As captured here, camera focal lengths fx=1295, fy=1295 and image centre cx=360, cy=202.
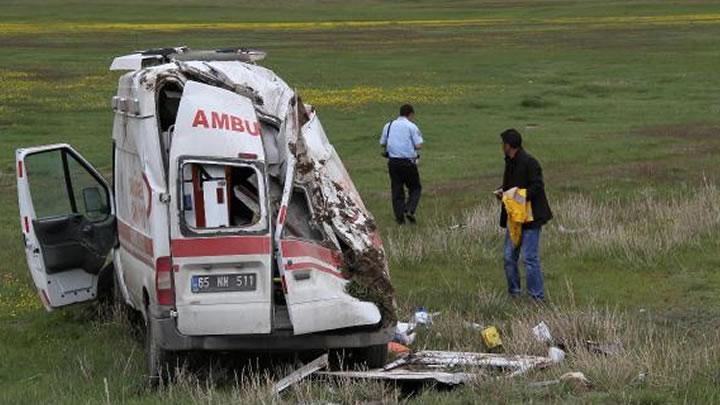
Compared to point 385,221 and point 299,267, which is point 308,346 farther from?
point 385,221

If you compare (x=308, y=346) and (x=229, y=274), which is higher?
(x=229, y=274)

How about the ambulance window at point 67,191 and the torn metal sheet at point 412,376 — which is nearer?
the torn metal sheet at point 412,376

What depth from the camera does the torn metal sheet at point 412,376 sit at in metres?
9.19

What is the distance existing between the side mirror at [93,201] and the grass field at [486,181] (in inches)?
46.4

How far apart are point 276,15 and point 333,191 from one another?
84768mm

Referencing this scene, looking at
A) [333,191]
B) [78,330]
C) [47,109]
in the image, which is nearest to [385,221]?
[78,330]

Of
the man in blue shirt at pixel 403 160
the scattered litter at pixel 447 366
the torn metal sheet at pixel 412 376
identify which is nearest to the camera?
the torn metal sheet at pixel 412 376

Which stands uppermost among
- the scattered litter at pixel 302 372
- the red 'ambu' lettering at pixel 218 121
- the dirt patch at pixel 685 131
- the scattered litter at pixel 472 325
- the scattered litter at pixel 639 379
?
the red 'ambu' lettering at pixel 218 121

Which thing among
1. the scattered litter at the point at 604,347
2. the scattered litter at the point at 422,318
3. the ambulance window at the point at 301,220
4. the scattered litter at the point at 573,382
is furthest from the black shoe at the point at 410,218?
the scattered litter at the point at 573,382

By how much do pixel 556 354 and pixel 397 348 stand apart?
1610mm

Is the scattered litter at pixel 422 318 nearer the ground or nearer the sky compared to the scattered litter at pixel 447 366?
nearer the ground

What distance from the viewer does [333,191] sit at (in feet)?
34.5

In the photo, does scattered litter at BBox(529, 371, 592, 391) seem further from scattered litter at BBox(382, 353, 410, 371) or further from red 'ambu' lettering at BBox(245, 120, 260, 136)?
red 'ambu' lettering at BBox(245, 120, 260, 136)

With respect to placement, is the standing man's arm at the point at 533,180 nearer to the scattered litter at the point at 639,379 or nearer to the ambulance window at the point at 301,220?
the ambulance window at the point at 301,220
